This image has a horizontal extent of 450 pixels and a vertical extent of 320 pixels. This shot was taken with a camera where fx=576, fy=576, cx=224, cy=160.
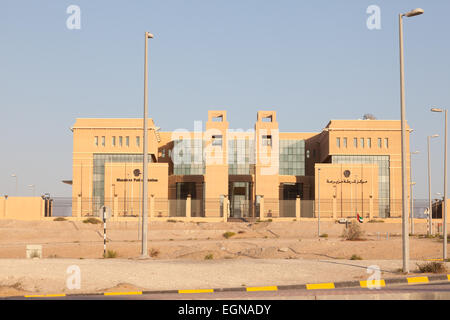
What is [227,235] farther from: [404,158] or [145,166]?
[404,158]

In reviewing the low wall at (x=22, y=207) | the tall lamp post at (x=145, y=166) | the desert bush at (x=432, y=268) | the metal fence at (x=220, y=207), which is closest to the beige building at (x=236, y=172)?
the metal fence at (x=220, y=207)

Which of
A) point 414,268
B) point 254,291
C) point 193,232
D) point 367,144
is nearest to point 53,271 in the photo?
point 254,291

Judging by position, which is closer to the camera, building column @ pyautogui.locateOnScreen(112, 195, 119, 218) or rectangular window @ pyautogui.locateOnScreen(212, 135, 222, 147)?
building column @ pyautogui.locateOnScreen(112, 195, 119, 218)

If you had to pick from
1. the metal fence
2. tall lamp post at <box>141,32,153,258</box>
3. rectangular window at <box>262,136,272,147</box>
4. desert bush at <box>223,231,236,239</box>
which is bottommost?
desert bush at <box>223,231,236,239</box>

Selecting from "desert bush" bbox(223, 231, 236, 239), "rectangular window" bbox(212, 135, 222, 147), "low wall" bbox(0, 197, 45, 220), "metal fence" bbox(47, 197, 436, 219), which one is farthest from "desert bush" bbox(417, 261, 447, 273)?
"rectangular window" bbox(212, 135, 222, 147)

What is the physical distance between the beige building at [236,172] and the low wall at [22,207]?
15.4ft

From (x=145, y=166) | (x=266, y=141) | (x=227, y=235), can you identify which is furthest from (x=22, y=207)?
(x=145, y=166)

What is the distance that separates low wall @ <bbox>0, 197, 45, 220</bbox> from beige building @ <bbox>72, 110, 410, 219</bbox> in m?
4.69

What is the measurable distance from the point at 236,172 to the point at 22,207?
29.9 metres

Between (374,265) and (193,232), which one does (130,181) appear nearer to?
(193,232)

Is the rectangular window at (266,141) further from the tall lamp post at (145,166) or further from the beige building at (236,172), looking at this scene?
the tall lamp post at (145,166)

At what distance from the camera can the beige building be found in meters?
71.4

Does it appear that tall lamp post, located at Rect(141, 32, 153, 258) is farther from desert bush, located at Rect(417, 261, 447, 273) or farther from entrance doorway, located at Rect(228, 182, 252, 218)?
entrance doorway, located at Rect(228, 182, 252, 218)

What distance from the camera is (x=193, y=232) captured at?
57.3m
